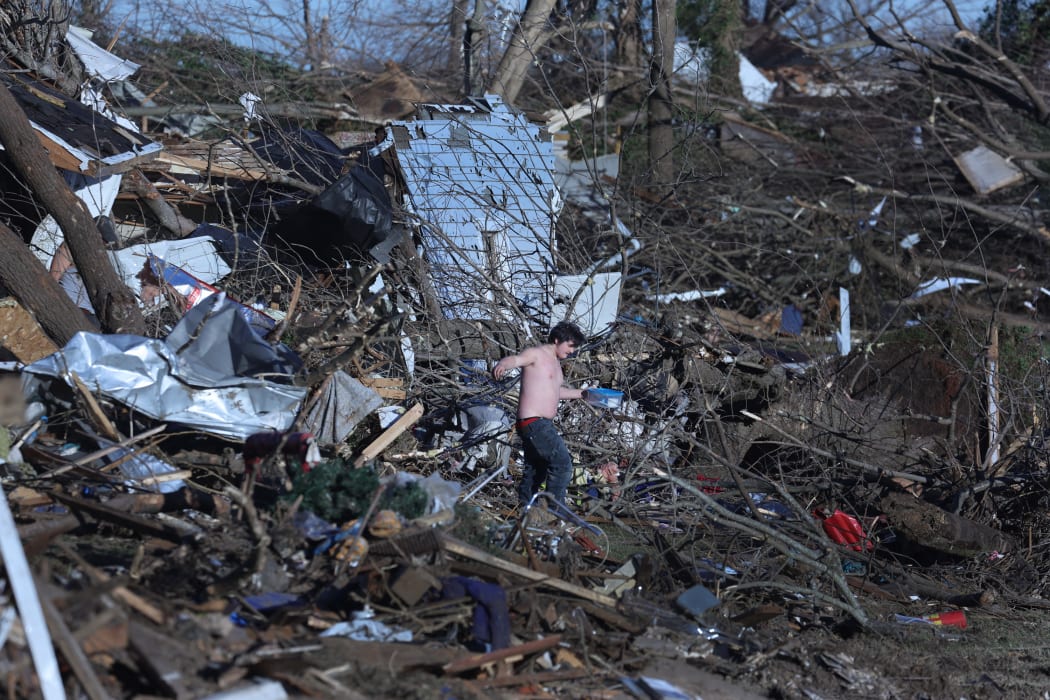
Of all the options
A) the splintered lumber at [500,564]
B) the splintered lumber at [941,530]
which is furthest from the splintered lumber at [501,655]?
the splintered lumber at [941,530]

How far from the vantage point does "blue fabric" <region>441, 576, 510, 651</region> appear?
165 inches

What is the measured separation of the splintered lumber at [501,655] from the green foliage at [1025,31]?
1450cm

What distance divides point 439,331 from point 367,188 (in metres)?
1.42

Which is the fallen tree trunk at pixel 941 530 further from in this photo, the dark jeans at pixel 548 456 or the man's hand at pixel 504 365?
the man's hand at pixel 504 365

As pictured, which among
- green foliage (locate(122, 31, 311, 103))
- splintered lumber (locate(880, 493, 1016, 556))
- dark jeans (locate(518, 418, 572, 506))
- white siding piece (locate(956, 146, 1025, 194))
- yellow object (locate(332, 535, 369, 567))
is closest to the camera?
yellow object (locate(332, 535, 369, 567))

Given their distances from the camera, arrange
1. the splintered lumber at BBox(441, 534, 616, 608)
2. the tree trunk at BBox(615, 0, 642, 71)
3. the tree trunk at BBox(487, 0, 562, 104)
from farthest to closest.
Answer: the tree trunk at BBox(615, 0, 642, 71) < the tree trunk at BBox(487, 0, 562, 104) < the splintered lumber at BBox(441, 534, 616, 608)

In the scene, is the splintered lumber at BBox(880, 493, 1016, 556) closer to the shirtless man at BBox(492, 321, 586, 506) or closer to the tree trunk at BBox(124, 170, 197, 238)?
the shirtless man at BBox(492, 321, 586, 506)

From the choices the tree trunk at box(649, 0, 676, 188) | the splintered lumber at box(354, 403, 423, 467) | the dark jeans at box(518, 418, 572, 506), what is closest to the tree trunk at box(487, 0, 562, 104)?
the tree trunk at box(649, 0, 676, 188)

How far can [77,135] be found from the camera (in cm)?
811

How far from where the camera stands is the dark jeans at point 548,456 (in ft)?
20.2

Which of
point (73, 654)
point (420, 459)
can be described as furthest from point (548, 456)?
point (73, 654)

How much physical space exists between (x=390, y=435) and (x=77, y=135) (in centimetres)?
386

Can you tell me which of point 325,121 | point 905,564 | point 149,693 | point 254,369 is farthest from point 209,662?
point 325,121

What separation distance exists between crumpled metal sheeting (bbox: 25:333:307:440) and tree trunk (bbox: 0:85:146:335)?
2.49 ft
